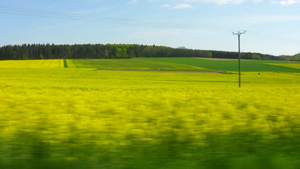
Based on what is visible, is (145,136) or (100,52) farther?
(100,52)

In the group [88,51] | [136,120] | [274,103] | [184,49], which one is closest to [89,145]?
[136,120]

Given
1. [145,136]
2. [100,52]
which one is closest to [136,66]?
[100,52]

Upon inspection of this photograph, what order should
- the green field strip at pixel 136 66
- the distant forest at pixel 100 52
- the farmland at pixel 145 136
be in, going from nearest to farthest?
the farmland at pixel 145 136 → the green field strip at pixel 136 66 → the distant forest at pixel 100 52

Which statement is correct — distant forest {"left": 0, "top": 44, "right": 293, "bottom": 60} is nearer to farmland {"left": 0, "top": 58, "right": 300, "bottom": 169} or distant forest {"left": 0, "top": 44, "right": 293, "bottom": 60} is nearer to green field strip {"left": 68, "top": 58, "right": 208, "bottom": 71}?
green field strip {"left": 68, "top": 58, "right": 208, "bottom": 71}

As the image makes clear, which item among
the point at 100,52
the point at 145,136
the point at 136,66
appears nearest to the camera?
the point at 145,136

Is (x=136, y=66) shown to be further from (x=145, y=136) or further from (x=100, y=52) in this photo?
(x=145, y=136)

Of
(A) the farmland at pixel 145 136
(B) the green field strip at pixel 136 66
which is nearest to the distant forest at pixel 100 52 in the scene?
(B) the green field strip at pixel 136 66

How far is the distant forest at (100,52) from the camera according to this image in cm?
9925

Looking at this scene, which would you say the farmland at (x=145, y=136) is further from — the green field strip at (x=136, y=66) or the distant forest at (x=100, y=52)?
the distant forest at (x=100, y=52)

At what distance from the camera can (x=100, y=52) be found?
11250cm

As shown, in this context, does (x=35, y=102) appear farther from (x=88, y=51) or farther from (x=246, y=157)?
(x=88, y=51)

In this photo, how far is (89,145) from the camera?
493 cm

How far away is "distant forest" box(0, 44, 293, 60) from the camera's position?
326 ft

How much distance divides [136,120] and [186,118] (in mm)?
969
